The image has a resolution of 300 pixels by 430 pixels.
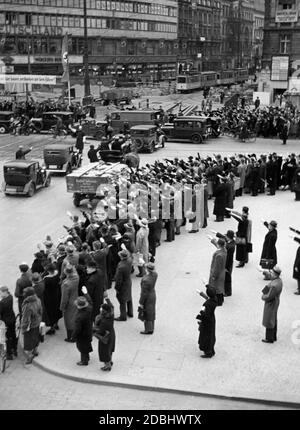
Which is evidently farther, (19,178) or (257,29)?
(257,29)

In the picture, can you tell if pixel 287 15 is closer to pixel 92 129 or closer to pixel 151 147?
pixel 92 129

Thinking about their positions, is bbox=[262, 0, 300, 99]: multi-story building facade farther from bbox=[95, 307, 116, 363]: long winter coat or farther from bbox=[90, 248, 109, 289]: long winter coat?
bbox=[95, 307, 116, 363]: long winter coat

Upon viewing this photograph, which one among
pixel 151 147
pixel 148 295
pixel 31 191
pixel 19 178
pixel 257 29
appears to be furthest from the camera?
pixel 257 29

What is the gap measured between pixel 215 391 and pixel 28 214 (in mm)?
12002

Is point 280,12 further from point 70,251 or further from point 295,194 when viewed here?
point 70,251

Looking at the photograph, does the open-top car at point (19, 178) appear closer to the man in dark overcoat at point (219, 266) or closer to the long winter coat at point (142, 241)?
the long winter coat at point (142, 241)

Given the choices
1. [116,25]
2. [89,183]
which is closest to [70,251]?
[89,183]

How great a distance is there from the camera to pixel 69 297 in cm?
1102

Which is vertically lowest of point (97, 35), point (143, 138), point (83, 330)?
point (83, 330)

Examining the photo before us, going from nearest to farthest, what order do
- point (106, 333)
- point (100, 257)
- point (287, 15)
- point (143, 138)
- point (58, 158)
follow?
point (106, 333) < point (100, 257) < point (58, 158) < point (143, 138) < point (287, 15)

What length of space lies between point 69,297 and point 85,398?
2149 mm

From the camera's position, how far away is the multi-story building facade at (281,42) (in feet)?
177

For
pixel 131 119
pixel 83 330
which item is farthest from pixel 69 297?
pixel 131 119

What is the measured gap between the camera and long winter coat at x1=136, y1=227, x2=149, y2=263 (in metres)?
14.1
